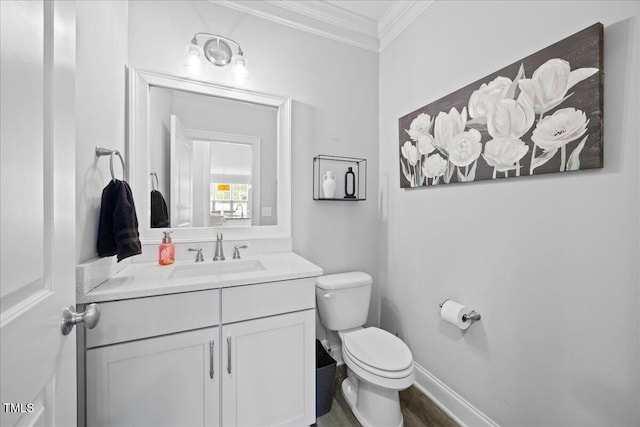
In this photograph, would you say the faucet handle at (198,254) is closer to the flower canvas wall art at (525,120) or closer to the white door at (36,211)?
the white door at (36,211)

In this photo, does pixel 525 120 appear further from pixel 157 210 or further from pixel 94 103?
pixel 157 210

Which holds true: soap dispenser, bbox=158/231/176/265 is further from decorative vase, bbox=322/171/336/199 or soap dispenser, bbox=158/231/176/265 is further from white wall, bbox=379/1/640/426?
white wall, bbox=379/1/640/426

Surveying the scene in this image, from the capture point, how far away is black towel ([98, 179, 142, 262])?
1.06 meters

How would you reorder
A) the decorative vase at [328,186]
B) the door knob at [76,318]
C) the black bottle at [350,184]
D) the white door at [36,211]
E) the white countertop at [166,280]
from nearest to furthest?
the white door at [36,211], the door knob at [76,318], the white countertop at [166,280], the decorative vase at [328,186], the black bottle at [350,184]

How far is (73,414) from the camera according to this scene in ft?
1.98

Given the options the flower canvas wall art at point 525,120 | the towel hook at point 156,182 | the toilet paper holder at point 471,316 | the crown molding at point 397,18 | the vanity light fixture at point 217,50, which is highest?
the crown molding at point 397,18

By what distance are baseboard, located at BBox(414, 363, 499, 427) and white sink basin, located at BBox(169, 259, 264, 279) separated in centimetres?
125

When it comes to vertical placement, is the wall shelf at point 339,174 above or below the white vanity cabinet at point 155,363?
above

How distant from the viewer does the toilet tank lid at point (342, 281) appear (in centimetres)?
165

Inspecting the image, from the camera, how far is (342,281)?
170cm

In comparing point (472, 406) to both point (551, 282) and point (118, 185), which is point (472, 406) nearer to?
point (551, 282)

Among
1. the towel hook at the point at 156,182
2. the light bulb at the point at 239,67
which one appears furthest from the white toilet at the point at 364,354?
the light bulb at the point at 239,67

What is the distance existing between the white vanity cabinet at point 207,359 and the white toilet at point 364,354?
11.4 inches

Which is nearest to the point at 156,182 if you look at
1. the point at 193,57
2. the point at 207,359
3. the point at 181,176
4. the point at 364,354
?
the point at 181,176
